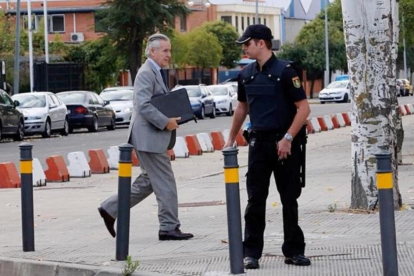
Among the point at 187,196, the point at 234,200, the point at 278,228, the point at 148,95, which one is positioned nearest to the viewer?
the point at 234,200

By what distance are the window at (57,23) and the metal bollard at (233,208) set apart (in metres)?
69.1

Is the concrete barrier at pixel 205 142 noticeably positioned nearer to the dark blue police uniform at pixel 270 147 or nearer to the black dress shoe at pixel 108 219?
the black dress shoe at pixel 108 219

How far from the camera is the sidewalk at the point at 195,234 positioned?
29.4ft

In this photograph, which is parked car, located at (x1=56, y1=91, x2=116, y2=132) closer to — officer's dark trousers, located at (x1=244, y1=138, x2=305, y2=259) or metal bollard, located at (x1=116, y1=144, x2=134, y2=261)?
metal bollard, located at (x1=116, y1=144, x2=134, y2=261)

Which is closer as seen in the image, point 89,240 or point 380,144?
point 89,240

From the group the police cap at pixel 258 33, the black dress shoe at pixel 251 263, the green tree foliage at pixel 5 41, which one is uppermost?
the green tree foliage at pixel 5 41

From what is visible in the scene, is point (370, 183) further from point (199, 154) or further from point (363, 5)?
point (199, 154)

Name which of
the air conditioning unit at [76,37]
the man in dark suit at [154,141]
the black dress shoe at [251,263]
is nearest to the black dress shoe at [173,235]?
the man in dark suit at [154,141]

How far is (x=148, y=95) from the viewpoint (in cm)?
1030

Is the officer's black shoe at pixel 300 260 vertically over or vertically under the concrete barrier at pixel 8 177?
under

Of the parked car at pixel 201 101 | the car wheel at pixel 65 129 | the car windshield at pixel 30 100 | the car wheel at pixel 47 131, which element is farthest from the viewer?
the parked car at pixel 201 101

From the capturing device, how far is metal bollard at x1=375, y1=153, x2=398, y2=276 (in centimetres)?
752

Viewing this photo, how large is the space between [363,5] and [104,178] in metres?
9.07

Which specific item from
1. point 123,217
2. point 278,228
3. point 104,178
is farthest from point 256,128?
point 104,178
